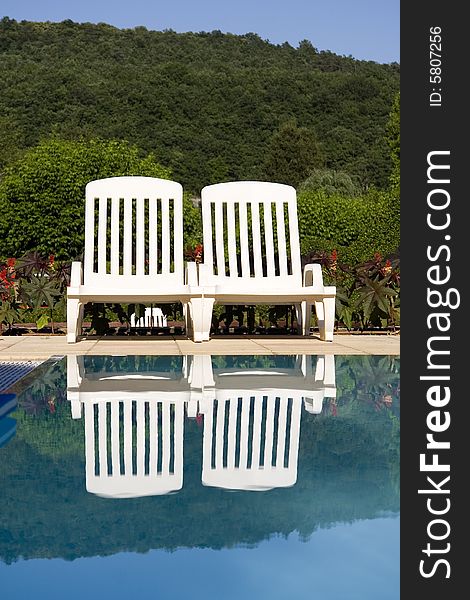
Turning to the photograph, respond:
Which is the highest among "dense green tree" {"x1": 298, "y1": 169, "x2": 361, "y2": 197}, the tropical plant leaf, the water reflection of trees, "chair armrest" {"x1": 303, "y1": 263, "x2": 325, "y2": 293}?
"dense green tree" {"x1": 298, "y1": 169, "x2": 361, "y2": 197}

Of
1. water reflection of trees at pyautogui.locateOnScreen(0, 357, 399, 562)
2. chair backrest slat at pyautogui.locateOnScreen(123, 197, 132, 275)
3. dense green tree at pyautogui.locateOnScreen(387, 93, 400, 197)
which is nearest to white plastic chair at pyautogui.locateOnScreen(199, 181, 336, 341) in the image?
chair backrest slat at pyautogui.locateOnScreen(123, 197, 132, 275)

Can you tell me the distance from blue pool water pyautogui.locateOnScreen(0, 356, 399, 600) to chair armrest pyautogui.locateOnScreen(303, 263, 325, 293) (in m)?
2.36

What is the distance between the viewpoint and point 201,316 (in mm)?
6316

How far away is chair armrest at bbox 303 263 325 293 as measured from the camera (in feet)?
20.9

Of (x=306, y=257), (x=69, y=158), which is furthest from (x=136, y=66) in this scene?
(x=306, y=257)

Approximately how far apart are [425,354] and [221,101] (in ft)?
92.5

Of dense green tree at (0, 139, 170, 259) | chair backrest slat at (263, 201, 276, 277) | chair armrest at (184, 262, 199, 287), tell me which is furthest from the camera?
dense green tree at (0, 139, 170, 259)

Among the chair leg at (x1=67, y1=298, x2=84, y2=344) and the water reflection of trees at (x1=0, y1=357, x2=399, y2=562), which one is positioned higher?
the chair leg at (x1=67, y1=298, x2=84, y2=344)

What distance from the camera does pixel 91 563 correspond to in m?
1.71

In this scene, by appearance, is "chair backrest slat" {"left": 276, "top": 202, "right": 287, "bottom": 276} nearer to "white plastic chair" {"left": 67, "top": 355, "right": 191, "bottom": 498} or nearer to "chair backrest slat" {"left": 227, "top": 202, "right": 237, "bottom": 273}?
"chair backrest slat" {"left": 227, "top": 202, "right": 237, "bottom": 273}

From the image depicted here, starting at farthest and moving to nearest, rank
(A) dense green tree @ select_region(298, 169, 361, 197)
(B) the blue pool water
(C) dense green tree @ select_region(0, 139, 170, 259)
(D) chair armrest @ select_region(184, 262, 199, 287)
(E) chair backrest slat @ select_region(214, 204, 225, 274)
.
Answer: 1. (A) dense green tree @ select_region(298, 169, 361, 197)
2. (C) dense green tree @ select_region(0, 139, 170, 259)
3. (E) chair backrest slat @ select_region(214, 204, 225, 274)
4. (D) chair armrest @ select_region(184, 262, 199, 287)
5. (B) the blue pool water

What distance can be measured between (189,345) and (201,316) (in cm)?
23

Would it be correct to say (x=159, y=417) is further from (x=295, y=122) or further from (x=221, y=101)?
(x=295, y=122)

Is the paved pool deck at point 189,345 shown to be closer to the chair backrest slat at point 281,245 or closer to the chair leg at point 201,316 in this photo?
the chair leg at point 201,316
